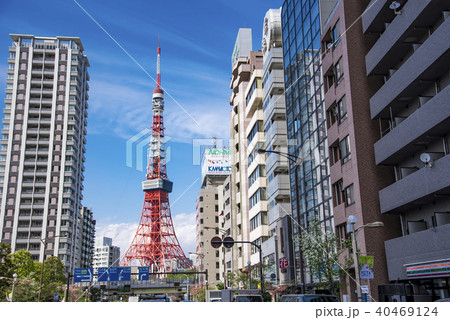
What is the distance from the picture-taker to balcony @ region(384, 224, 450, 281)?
27.7 meters

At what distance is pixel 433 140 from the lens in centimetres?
3102

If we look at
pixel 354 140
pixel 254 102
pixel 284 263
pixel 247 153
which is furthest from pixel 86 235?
pixel 354 140

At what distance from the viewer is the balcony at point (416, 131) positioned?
27828 millimetres

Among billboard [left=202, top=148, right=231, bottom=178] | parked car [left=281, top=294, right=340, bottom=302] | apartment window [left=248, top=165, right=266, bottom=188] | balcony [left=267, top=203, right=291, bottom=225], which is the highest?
billboard [left=202, top=148, right=231, bottom=178]

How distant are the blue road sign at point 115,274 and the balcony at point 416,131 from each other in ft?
114

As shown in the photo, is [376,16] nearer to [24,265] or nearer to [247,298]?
[247,298]

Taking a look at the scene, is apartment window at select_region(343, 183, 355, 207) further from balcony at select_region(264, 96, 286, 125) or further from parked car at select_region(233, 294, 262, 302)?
balcony at select_region(264, 96, 286, 125)

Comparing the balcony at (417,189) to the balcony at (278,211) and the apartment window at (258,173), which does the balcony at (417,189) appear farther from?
the apartment window at (258,173)

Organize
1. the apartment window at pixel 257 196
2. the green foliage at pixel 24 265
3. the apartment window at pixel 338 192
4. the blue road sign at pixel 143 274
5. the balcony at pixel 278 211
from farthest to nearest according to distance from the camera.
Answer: the green foliage at pixel 24 265
the blue road sign at pixel 143 274
the apartment window at pixel 257 196
the balcony at pixel 278 211
the apartment window at pixel 338 192

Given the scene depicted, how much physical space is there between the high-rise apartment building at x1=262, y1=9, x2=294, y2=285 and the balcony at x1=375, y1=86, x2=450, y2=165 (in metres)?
19.7

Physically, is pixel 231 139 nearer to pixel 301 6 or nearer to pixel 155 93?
pixel 301 6

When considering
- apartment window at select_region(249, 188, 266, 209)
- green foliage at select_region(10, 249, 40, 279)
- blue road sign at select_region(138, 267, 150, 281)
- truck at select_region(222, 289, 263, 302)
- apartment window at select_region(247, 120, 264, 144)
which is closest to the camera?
truck at select_region(222, 289, 263, 302)

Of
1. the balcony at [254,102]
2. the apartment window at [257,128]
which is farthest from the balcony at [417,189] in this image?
the balcony at [254,102]

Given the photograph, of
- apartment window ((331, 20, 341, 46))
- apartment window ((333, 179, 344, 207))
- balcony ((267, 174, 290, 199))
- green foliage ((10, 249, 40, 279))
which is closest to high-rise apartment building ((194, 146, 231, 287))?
green foliage ((10, 249, 40, 279))
